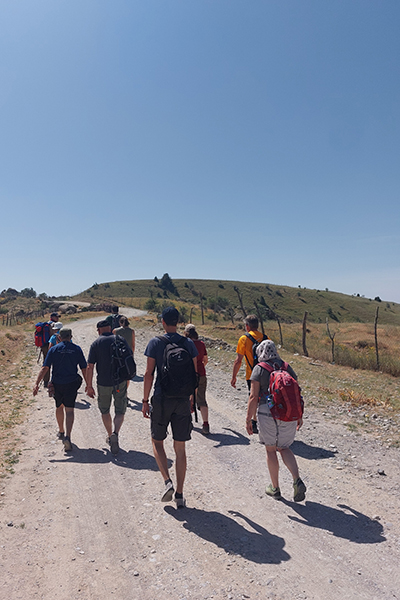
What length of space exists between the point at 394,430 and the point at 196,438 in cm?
417

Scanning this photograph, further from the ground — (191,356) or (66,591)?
(191,356)

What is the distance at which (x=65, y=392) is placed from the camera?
6301mm

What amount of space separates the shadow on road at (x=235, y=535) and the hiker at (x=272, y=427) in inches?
27.0

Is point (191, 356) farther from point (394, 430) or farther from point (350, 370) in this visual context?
point (350, 370)

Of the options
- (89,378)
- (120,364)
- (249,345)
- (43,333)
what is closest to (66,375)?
(89,378)

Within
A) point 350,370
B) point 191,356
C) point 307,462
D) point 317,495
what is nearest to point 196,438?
point 307,462

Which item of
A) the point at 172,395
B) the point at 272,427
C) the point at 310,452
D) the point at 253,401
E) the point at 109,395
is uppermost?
the point at 172,395

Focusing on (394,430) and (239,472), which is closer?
(239,472)

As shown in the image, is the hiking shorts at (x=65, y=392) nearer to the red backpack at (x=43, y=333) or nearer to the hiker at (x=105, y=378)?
the hiker at (x=105, y=378)

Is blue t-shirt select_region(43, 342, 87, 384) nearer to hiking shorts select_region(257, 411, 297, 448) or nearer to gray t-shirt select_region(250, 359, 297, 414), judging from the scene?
gray t-shirt select_region(250, 359, 297, 414)

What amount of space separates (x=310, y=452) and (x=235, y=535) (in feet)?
9.91

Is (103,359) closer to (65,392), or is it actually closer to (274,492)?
(65,392)

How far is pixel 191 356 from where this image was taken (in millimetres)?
4301

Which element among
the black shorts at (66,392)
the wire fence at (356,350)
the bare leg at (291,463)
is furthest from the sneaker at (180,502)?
the wire fence at (356,350)
